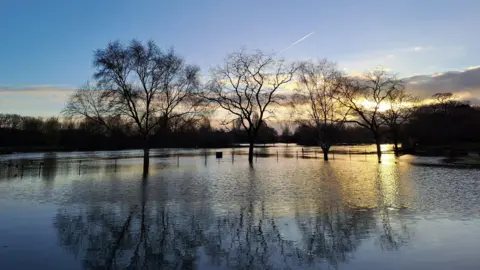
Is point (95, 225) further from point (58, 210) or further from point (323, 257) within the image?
point (323, 257)

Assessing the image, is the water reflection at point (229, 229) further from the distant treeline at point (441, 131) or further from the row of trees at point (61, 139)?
the row of trees at point (61, 139)

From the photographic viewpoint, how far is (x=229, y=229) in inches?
382

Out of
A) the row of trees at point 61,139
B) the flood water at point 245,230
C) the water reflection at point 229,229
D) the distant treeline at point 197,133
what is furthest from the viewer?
the row of trees at point 61,139

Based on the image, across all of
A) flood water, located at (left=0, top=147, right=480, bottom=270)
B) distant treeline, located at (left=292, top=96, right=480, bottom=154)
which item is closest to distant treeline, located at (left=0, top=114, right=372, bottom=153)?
distant treeline, located at (left=292, top=96, right=480, bottom=154)

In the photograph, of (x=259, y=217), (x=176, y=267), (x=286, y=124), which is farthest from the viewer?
(x=286, y=124)

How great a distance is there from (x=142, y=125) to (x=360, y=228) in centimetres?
3422

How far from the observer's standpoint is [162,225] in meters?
10.3

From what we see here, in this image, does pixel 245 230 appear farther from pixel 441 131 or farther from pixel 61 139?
pixel 61 139

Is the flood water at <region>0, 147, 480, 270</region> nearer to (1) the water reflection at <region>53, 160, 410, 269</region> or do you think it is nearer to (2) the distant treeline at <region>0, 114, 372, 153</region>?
(1) the water reflection at <region>53, 160, 410, 269</region>

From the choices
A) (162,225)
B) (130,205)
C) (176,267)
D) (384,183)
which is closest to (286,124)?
(384,183)

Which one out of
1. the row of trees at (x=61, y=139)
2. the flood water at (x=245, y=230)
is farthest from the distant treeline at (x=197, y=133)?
the flood water at (x=245, y=230)

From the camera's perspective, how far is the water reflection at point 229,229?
7207 millimetres

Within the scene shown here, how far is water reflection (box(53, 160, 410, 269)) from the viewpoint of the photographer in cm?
721

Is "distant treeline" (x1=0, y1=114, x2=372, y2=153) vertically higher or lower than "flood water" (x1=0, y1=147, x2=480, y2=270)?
higher
